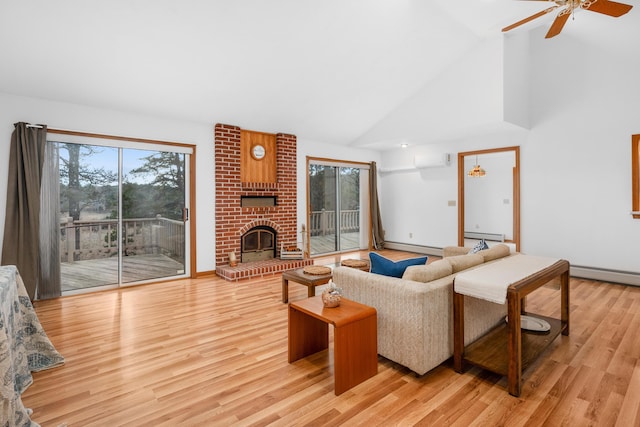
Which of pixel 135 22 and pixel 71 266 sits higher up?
pixel 135 22

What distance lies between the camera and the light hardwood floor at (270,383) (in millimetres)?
1890

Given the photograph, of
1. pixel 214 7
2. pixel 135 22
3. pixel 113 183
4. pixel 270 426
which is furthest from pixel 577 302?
pixel 113 183

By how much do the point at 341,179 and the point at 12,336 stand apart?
603 cm

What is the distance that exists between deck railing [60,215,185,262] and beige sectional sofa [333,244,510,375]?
3.41m

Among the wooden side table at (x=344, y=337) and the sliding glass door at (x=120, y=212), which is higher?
the sliding glass door at (x=120, y=212)

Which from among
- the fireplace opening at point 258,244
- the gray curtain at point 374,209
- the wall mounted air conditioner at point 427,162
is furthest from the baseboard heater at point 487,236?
the fireplace opening at point 258,244

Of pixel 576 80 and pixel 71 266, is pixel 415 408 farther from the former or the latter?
pixel 576 80

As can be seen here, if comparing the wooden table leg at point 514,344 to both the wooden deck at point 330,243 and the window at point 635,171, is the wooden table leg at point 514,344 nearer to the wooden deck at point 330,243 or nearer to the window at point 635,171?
the window at point 635,171

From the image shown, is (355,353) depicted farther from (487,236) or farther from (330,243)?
(487,236)

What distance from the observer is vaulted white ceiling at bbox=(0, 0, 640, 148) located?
3137 mm

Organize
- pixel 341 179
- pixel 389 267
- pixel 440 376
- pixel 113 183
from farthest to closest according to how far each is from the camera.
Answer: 1. pixel 341 179
2. pixel 113 183
3. pixel 389 267
4. pixel 440 376

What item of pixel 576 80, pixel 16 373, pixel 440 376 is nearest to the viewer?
pixel 16 373

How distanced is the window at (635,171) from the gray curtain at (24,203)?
25.2 ft

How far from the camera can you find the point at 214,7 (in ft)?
10.5
